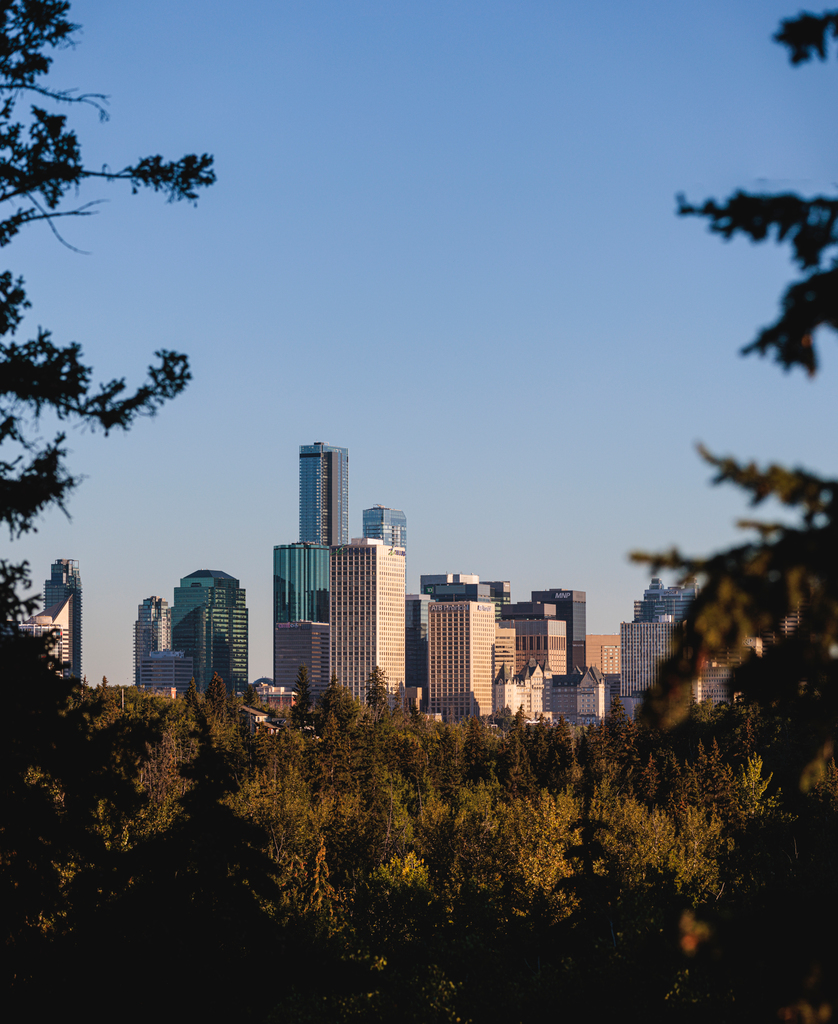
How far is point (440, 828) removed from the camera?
2479 inches

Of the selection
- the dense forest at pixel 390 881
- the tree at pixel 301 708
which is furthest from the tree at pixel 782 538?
the tree at pixel 301 708

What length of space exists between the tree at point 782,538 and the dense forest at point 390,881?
0.95 m

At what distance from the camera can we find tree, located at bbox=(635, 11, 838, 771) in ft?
19.9

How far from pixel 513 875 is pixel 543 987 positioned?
2050 centimetres

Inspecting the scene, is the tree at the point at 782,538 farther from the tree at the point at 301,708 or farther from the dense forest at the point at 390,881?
the tree at the point at 301,708

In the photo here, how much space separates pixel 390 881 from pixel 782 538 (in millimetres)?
40253

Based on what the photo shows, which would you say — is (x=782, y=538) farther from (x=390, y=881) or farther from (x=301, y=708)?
(x=301, y=708)

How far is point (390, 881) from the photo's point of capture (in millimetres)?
43469

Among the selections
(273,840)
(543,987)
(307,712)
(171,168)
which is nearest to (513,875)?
(273,840)

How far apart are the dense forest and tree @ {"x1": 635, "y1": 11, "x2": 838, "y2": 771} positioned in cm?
95

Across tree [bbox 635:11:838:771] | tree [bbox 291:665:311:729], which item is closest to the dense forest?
tree [bbox 635:11:838:771]

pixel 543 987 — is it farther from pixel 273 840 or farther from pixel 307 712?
pixel 307 712

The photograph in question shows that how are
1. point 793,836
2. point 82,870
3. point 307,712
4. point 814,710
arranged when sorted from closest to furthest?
point 814,710, point 82,870, point 793,836, point 307,712

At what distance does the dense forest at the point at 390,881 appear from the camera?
14.6m
